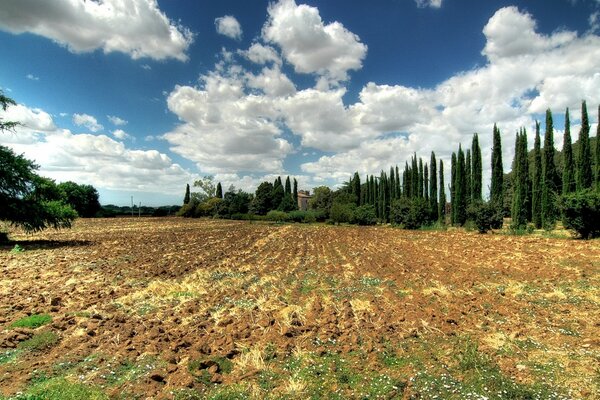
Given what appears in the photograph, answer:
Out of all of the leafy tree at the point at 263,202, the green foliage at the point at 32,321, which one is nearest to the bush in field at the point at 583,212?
the green foliage at the point at 32,321

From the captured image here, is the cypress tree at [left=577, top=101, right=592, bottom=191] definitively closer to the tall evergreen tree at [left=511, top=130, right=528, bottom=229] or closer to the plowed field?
the tall evergreen tree at [left=511, top=130, right=528, bottom=229]

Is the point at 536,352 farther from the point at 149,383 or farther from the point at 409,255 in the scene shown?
the point at 409,255

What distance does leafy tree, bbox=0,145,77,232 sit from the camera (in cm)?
2250

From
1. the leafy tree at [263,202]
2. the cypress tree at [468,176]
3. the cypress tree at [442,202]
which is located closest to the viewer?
the cypress tree at [468,176]

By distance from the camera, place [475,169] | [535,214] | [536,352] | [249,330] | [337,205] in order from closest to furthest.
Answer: [536,352] → [249,330] → [535,214] → [475,169] → [337,205]

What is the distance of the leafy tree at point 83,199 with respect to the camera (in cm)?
6862

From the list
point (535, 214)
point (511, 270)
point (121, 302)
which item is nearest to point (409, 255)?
point (511, 270)

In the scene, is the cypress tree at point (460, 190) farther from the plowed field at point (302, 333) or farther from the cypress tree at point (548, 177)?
the plowed field at point (302, 333)

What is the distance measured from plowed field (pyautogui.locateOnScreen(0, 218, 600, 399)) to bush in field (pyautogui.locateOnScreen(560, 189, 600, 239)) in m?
12.7

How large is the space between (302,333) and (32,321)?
5.89 m

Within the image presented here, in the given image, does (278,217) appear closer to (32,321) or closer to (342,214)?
(342,214)

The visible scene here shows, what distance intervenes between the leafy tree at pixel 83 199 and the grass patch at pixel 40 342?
69739 millimetres

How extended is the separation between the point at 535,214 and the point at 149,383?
45.0 metres

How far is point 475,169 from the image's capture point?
48688 millimetres
